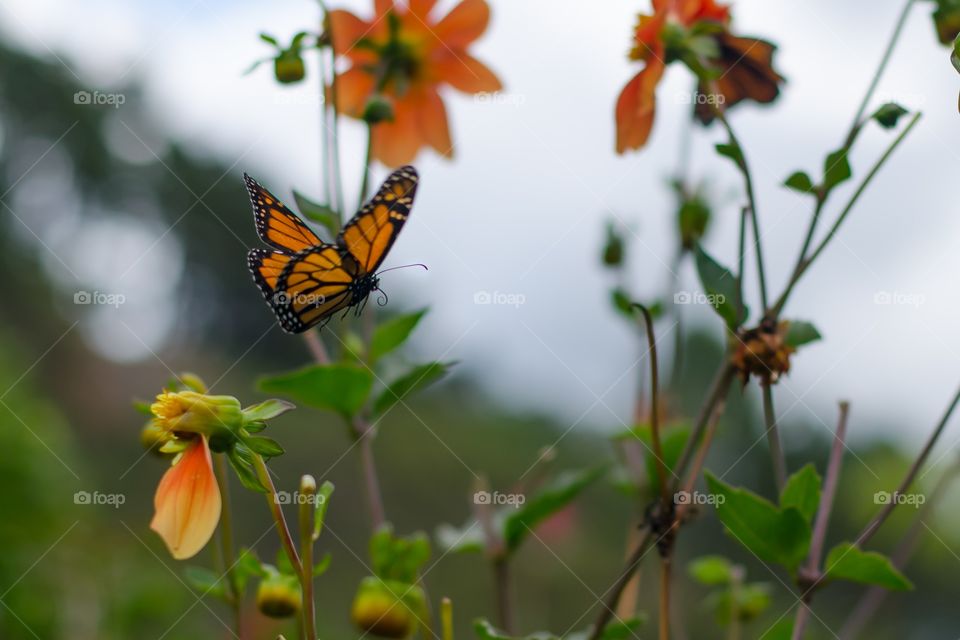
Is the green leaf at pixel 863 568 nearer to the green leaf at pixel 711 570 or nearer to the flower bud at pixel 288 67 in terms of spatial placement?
the green leaf at pixel 711 570

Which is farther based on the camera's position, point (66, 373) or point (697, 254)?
point (66, 373)

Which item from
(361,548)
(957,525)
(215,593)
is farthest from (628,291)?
(361,548)

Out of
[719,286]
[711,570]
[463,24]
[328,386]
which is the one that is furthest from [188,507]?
[463,24]

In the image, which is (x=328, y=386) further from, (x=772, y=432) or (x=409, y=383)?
(x=772, y=432)

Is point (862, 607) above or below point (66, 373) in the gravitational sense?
above

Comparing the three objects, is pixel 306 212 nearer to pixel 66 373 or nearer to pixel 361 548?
pixel 361 548

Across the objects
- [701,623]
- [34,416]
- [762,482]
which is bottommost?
[701,623]

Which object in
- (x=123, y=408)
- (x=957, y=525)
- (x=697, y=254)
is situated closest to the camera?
(x=697, y=254)
